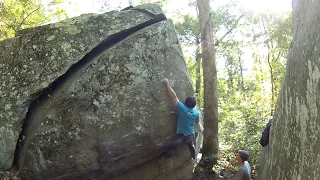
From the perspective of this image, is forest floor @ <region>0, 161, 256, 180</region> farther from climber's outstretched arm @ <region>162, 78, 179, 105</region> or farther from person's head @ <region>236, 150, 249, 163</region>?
person's head @ <region>236, 150, 249, 163</region>

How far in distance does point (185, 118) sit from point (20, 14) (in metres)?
10.2

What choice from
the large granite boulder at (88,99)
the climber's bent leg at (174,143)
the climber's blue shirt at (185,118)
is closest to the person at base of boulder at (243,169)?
the climber's blue shirt at (185,118)

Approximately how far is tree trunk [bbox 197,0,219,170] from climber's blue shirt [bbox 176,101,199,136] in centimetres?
349

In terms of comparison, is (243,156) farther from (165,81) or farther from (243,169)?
Answer: (165,81)

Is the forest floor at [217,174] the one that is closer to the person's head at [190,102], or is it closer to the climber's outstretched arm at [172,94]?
the person's head at [190,102]

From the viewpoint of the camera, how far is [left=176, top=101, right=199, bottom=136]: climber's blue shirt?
765 centimetres

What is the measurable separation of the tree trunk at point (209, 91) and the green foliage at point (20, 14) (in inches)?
320

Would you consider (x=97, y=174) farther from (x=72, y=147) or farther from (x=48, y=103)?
(x=48, y=103)

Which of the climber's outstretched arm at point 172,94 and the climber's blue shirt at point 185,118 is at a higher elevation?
the climber's outstretched arm at point 172,94

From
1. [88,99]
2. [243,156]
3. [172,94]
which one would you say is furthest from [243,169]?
[88,99]

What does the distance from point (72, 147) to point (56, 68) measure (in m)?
2.09

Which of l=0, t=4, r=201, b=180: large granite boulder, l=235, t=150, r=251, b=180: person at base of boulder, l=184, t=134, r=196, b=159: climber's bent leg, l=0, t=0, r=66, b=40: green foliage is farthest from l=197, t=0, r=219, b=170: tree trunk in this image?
l=0, t=0, r=66, b=40: green foliage

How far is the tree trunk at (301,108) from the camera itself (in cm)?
336

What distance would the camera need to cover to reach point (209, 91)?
11258 millimetres
